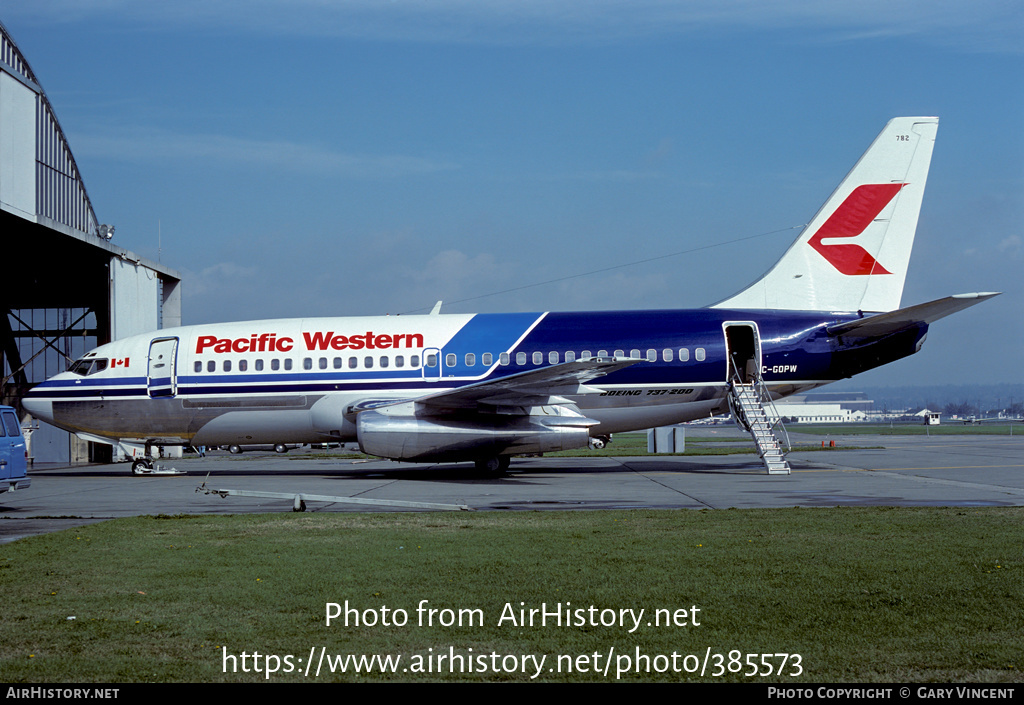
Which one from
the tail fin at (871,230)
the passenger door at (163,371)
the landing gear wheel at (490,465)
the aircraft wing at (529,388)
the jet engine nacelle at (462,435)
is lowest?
the landing gear wheel at (490,465)

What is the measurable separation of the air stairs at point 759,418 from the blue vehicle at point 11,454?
15143 millimetres

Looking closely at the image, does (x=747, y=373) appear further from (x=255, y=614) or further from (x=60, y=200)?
(x=60, y=200)

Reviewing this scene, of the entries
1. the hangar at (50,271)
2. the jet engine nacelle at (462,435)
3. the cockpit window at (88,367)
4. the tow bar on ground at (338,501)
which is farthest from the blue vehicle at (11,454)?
the hangar at (50,271)

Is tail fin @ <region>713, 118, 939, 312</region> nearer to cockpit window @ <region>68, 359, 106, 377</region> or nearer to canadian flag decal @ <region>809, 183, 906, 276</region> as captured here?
canadian flag decal @ <region>809, 183, 906, 276</region>

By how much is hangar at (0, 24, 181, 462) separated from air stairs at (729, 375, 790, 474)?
2047 cm

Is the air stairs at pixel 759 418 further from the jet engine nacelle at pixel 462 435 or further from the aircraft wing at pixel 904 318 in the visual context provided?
the jet engine nacelle at pixel 462 435

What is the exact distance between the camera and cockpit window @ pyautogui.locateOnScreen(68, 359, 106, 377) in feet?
75.9

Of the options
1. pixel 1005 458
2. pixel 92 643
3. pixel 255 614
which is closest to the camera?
pixel 92 643

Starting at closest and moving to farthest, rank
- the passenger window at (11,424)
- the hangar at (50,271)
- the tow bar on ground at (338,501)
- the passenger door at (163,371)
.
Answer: the tow bar on ground at (338,501)
the passenger window at (11,424)
the passenger door at (163,371)
the hangar at (50,271)

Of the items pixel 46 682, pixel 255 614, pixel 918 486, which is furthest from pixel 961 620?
pixel 918 486

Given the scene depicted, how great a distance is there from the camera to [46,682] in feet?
16.4

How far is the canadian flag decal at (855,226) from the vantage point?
23.1 metres

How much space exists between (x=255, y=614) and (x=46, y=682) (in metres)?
1.74

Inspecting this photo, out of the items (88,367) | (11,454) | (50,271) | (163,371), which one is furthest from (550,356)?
(50,271)
